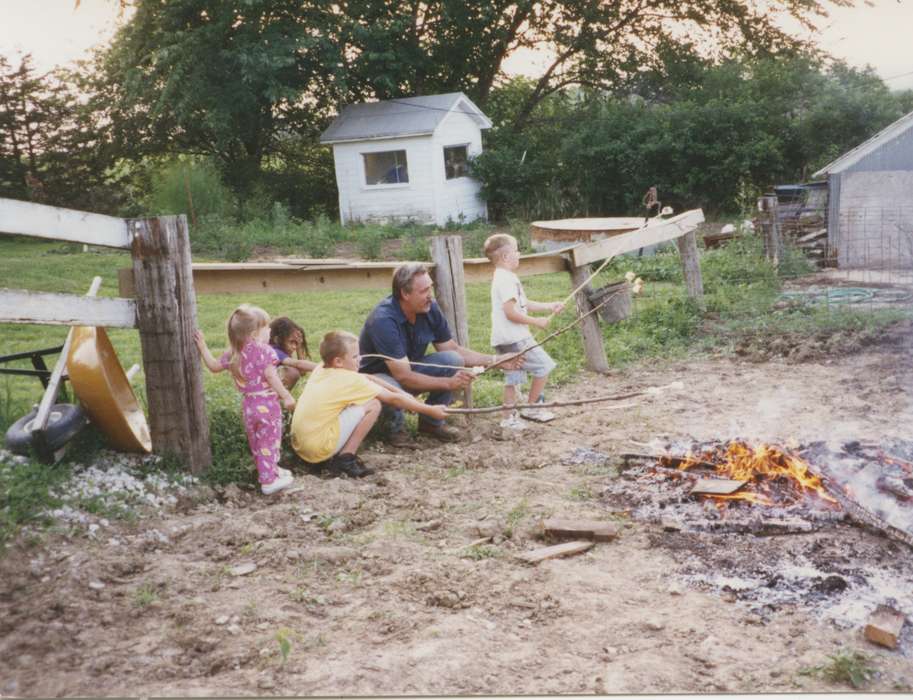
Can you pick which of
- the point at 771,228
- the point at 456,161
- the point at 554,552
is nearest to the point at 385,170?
the point at 456,161

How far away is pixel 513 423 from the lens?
4879 mm

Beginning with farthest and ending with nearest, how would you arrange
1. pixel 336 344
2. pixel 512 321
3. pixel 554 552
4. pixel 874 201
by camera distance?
pixel 874 201 → pixel 512 321 → pixel 336 344 → pixel 554 552

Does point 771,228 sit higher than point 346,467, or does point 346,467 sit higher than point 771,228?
point 771,228

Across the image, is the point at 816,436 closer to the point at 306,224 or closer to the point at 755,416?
the point at 755,416

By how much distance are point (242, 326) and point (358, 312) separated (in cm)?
298

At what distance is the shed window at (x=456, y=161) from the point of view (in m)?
5.49

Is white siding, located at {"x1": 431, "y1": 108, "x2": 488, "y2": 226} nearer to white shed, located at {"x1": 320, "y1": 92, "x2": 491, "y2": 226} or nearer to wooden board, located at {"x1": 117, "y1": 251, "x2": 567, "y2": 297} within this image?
white shed, located at {"x1": 320, "y1": 92, "x2": 491, "y2": 226}

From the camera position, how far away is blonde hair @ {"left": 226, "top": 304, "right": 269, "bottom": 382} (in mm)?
3695

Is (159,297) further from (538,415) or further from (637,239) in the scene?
(637,239)

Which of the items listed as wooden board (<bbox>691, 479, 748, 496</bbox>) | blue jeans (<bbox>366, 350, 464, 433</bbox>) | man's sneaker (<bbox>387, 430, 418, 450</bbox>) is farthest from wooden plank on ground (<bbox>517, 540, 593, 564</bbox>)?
blue jeans (<bbox>366, 350, 464, 433</bbox>)

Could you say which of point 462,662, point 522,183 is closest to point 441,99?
point 522,183

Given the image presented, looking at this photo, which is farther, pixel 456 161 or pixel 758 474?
pixel 456 161

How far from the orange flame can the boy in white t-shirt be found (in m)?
1.19

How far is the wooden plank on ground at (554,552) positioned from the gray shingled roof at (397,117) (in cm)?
213
